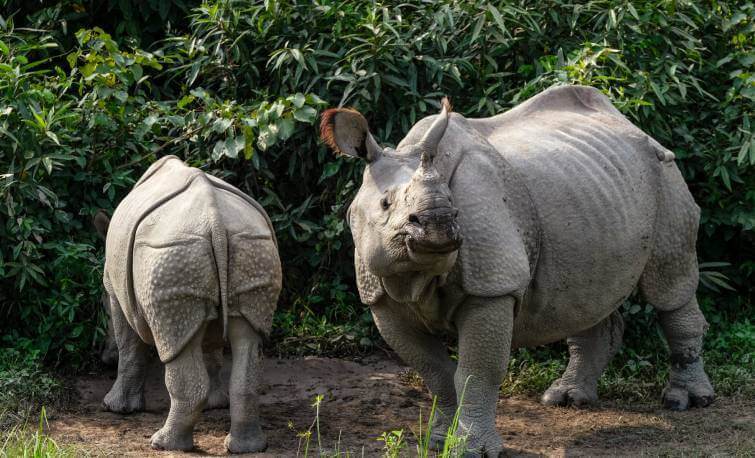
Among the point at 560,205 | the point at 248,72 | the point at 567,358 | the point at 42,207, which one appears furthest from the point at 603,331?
the point at 42,207

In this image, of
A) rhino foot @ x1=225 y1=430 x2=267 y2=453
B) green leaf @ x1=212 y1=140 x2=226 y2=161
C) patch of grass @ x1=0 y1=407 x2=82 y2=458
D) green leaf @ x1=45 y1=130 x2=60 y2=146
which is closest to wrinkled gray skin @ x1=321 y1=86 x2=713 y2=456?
rhino foot @ x1=225 y1=430 x2=267 y2=453

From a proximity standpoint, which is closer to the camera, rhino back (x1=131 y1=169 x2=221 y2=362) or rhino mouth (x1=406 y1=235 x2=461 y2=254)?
rhino mouth (x1=406 y1=235 x2=461 y2=254)

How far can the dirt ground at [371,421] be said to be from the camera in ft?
19.3

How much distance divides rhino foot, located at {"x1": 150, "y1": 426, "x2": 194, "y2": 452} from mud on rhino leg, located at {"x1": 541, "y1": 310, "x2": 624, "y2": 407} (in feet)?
7.15

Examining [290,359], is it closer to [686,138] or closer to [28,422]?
[28,422]

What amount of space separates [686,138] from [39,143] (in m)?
4.12

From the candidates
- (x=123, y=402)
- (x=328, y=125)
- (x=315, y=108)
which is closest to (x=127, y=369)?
(x=123, y=402)

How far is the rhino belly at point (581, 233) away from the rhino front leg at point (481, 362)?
448mm

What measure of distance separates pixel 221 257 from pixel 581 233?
1759 mm

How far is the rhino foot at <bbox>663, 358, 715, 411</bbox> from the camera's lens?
263 inches

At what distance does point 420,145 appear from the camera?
5191 millimetres

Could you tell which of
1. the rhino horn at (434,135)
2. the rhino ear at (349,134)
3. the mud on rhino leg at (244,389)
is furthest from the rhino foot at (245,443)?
the rhino horn at (434,135)

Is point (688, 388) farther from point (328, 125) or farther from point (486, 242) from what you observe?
point (328, 125)

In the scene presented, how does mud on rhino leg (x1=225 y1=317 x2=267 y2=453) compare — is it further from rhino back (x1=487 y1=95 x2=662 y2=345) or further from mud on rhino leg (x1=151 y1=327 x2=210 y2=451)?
rhino back (x1=487 y1=95 x2=662 y2=345)
